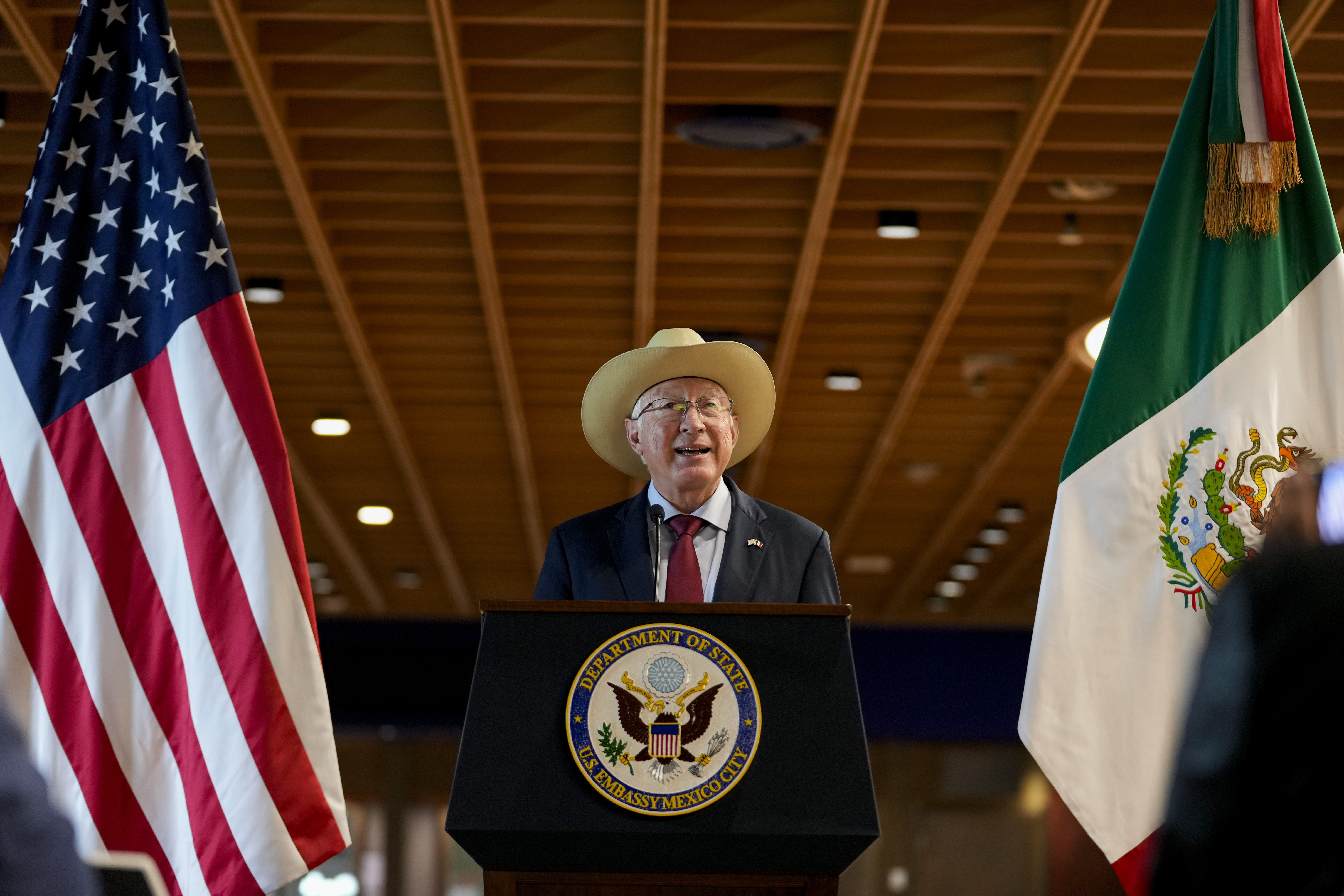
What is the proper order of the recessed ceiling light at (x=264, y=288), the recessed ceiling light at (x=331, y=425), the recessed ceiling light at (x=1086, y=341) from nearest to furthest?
the recessed ceiling light at (x=1086, y=341) → the recessed ceiling light at (x=264, y=288) → the recessed ceiling light at (x=331, y=425)

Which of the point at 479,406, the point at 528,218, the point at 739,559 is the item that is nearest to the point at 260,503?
the point at 739,559

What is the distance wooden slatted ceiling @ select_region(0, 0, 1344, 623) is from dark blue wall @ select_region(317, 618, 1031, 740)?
551cm

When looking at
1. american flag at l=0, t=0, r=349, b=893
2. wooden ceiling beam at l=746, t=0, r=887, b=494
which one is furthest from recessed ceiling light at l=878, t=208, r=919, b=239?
american flag at l=0, t=0, r=349, b=893

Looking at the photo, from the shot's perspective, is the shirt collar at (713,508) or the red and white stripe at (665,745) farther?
the shirt collar at (713,508)

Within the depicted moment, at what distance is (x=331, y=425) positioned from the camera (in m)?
10.8

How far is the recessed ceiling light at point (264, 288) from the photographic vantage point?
836 centimetres

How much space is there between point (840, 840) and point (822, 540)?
0.94 m

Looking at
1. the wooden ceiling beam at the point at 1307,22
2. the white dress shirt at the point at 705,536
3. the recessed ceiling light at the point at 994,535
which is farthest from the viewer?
the recessed ceiling light at the point at 994,535

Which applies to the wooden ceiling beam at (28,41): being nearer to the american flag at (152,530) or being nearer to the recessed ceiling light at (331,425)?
the american flag at (152,530)

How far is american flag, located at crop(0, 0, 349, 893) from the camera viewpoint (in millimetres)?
3248

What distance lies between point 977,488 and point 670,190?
230 inches

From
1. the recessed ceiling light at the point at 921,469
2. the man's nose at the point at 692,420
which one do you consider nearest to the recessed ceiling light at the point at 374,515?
the recessed ceiling light at the point at 921,469

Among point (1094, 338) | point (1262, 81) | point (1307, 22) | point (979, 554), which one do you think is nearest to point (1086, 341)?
point (1094, 338)

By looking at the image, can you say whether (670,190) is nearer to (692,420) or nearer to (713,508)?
(692,420)
